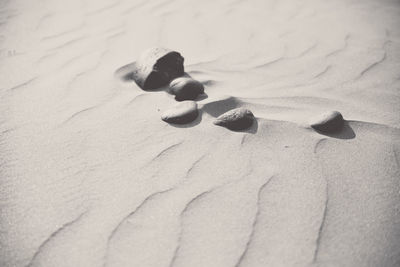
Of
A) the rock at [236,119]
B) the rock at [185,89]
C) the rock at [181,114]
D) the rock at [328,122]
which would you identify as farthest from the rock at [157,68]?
the rock at [328,122]

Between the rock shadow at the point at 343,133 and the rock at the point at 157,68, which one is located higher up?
the rock at the point at 157,68

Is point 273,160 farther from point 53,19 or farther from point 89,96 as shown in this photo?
point 53,19

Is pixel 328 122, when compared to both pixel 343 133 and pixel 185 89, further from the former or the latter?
pixel 185 89

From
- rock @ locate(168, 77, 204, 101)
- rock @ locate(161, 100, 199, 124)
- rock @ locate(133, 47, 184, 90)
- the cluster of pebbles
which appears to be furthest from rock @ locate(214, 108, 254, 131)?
rock @ locate(133, 47, 184, 90)

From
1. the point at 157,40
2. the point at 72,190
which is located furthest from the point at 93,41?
the point at 72,190

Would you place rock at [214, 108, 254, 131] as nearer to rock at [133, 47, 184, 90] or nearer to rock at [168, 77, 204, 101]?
rock at [168, 77, 204, 101]

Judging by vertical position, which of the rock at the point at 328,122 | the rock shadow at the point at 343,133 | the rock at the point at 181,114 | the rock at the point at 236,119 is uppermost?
the rock at the point at 181,114

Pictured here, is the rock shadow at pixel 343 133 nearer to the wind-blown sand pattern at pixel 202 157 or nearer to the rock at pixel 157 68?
the wind-blown sand pattern at pixel 202 157
